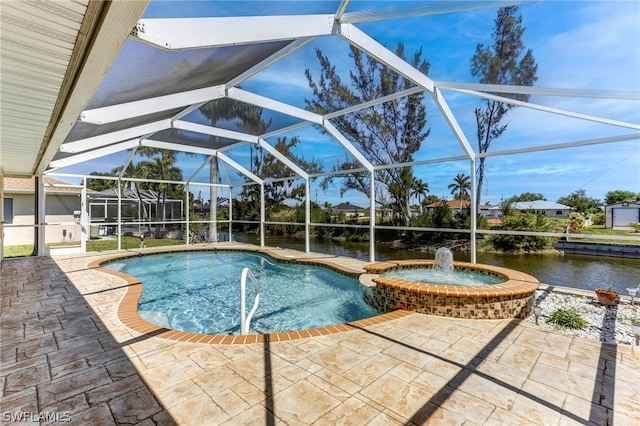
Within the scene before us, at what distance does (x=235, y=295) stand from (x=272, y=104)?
14.6 feet

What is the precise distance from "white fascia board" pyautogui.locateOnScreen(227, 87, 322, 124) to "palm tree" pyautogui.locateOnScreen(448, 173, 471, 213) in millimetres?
9114

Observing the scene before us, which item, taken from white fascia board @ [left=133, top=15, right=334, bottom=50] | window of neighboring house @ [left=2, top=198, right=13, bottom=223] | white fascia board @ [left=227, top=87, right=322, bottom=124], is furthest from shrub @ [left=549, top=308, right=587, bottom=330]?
window of neighboring house @ [left=2, top=198, right=13, bottom=223]

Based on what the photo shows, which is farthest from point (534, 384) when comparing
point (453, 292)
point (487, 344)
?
point (453, 292)

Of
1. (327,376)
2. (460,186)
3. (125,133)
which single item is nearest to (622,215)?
(460,186)

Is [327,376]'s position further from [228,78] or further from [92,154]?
[92,154]

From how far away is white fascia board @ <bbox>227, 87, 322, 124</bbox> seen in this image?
6.59 metres

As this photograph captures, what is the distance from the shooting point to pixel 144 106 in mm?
5637

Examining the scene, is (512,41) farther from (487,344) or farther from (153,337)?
(153,337)

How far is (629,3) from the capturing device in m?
4.41

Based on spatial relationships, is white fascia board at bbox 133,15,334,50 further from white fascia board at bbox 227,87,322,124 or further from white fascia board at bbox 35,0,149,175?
white fascia board at bbox 227,87,322,124

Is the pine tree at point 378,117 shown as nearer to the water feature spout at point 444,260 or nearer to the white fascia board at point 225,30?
the white fascia board at point 225,30

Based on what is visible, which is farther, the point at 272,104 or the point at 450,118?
the point at 272,104

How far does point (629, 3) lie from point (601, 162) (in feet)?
25.0

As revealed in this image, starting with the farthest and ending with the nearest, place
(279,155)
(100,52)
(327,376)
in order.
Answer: (279,155), (327,376), (100,52)
